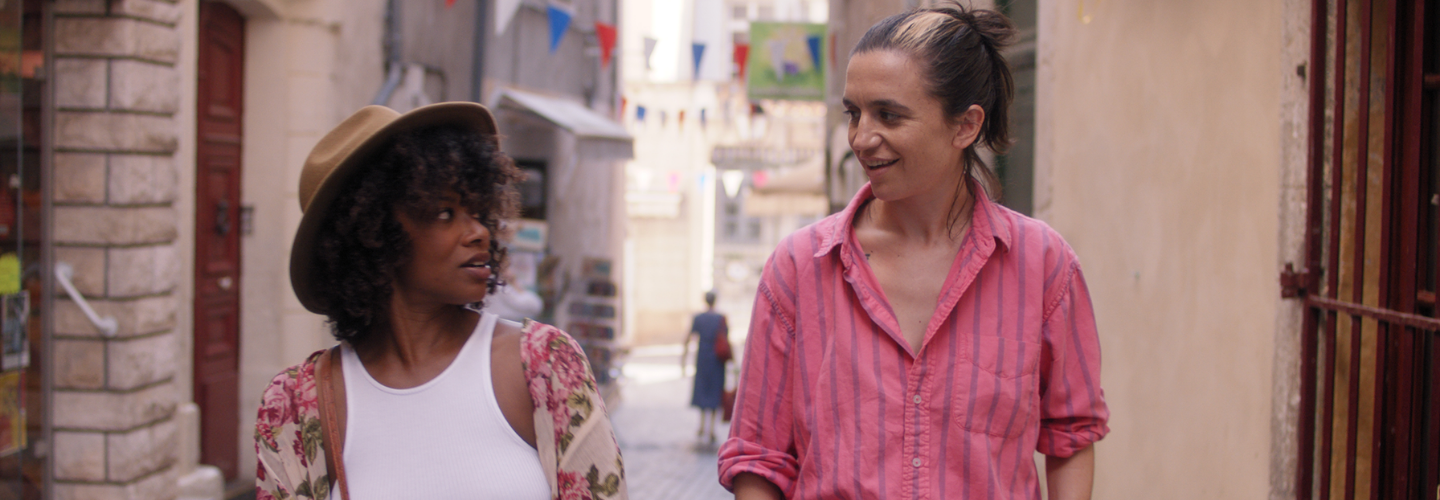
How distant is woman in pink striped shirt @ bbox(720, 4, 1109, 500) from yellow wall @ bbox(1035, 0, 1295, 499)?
1543 millimetres

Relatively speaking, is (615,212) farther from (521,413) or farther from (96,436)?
(521,413)

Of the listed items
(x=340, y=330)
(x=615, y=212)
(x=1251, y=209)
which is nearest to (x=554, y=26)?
(x=615, y=212)

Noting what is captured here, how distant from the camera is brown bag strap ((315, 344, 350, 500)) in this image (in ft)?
5.63

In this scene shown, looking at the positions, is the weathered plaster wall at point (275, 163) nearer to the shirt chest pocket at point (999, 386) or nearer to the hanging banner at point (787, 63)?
the hanging banner at point (787, 63)

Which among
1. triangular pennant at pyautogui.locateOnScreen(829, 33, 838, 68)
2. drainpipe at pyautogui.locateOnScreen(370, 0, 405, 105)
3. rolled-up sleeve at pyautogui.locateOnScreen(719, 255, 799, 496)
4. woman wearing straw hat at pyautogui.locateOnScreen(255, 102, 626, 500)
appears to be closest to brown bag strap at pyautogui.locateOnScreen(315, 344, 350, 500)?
woman wearing straw hat at pyautogui.locateOnScreen(255, 102, 626, 500)

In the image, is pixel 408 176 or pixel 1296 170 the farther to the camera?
pixel 1296 170

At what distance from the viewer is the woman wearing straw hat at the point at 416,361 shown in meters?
1.71

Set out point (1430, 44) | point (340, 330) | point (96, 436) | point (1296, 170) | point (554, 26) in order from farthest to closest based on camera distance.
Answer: point (554, 26)
point (96, 436)
point (1296, 170)
point (1430, 44)
point (340, 330)

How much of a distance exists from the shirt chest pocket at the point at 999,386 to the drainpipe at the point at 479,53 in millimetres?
10199

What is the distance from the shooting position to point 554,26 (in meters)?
11.2

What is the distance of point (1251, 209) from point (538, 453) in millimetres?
2346

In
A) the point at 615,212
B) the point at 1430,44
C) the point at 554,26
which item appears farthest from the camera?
the point at 615,212

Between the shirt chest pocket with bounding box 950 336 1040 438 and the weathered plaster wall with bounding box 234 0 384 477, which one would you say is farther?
the weathered plaster wall with bounding box 234 0 384 477

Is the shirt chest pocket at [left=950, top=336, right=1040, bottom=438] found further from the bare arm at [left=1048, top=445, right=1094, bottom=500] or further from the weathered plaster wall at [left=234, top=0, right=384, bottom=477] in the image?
the weathered plaster wall at [left=234, top=0, right=384, bottom=477]
